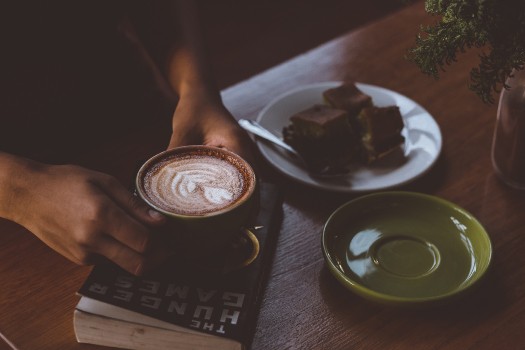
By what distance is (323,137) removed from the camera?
1.30 metres

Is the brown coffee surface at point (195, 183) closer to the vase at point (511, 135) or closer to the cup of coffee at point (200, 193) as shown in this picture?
the cup of coffee at point (200, 193)

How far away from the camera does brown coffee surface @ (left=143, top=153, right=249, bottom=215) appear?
90cm

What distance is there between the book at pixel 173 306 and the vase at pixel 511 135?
1.75 feet

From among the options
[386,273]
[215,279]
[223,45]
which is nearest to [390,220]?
[386,273]

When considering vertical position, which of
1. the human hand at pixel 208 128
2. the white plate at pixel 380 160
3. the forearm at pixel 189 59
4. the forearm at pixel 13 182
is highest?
the forearm at pixel 13 182

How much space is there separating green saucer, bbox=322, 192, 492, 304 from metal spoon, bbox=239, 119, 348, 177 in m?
0.15

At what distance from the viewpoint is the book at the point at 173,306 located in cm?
86

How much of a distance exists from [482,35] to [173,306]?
60 centimetres

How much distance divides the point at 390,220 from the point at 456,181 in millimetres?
204

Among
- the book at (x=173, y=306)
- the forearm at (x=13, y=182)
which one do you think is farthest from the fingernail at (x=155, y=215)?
the forearm at (x=13, y=182)

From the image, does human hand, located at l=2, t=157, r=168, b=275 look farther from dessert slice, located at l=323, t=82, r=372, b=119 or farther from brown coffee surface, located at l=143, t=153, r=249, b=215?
dessert slice, located at l=323, t=82, r=372, b=119

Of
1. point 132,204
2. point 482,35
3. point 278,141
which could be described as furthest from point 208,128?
point 482,35

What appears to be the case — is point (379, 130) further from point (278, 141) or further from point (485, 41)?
point (485, 41)

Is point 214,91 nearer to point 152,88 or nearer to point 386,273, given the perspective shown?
point 152,88
